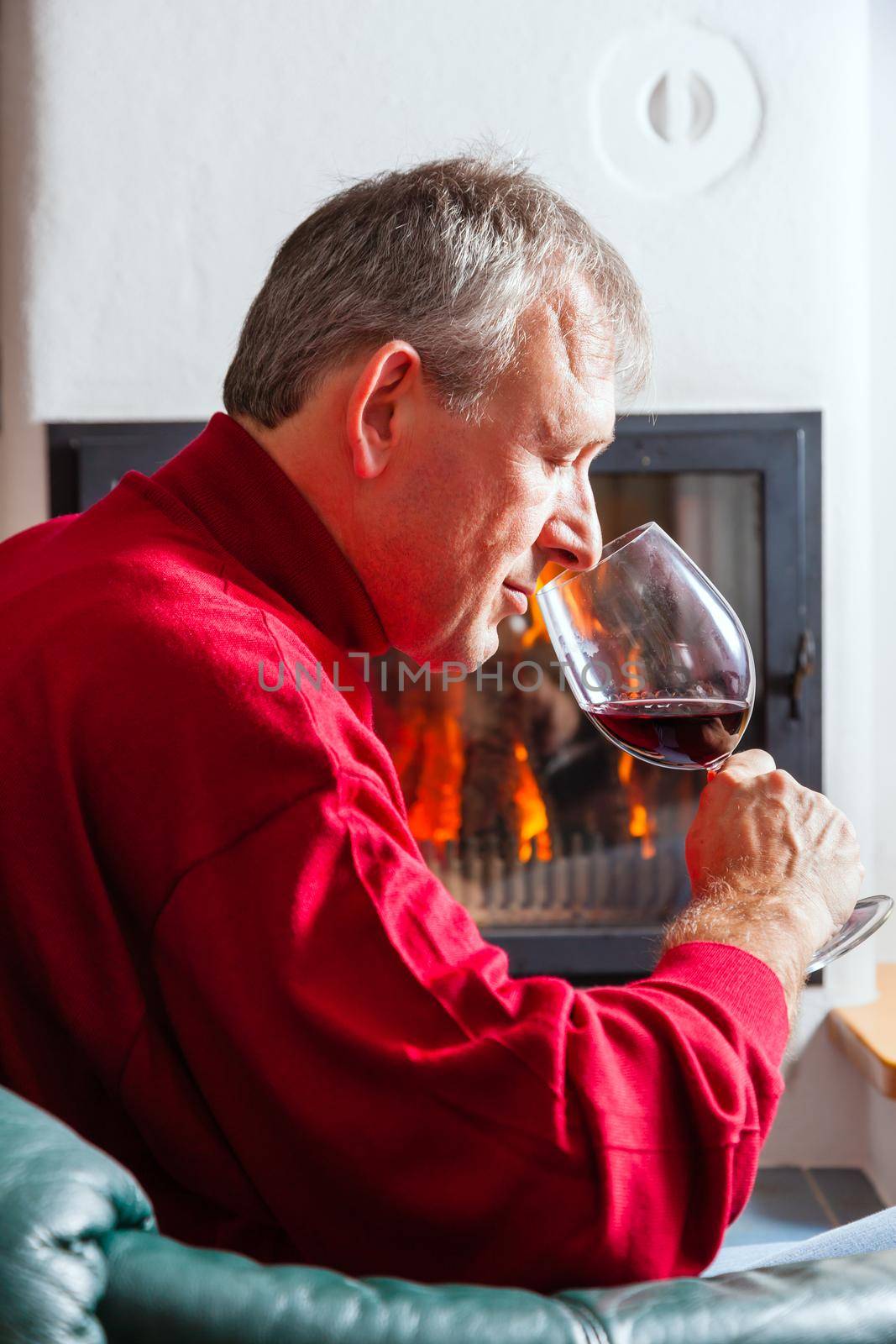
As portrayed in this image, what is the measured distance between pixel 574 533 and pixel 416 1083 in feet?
1.69

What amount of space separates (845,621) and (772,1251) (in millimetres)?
1362

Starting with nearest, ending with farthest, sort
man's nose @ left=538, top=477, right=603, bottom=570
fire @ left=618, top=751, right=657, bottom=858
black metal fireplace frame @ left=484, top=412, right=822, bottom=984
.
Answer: man's nose @ left=538, top=477, right=603, bottom=570, black metal fireplace frame @ left=484, top=412, right=822, bottom=984, fire @ left=618, top=751, right=657, bottom=858

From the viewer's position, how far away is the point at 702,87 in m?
2.22

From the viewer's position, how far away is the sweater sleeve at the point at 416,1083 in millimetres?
594

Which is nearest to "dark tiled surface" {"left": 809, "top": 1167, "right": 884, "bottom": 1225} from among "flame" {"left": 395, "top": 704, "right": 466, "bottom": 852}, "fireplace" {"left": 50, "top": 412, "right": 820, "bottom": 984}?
"fireplace" {"left": 50, "top": 412, "right": 820, "bottom": 984}

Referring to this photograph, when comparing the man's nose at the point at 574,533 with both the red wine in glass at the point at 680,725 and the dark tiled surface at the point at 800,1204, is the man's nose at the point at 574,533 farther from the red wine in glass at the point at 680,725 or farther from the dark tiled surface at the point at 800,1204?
the dark tiled surface at the point at 800,1204

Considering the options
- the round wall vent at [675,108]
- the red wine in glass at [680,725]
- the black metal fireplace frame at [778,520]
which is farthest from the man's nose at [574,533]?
the round wall vent at [675,108]

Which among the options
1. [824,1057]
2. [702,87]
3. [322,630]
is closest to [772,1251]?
[322,630]

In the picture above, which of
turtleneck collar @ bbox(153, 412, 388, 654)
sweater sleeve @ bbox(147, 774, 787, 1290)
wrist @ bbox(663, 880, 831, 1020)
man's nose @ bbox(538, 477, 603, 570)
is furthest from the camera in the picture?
man's nose @ bbox(538, 477, 603, 570)

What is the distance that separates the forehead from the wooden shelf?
56.4 inches

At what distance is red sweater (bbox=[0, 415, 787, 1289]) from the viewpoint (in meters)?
0.60

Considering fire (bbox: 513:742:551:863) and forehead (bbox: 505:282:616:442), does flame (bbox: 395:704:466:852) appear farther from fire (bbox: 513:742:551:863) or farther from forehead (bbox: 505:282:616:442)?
forehead (bbox: 505:282:616:442)

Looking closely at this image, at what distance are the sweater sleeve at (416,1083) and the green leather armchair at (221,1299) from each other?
3.5 inches

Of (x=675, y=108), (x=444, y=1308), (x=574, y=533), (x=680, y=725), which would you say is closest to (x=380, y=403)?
(x=574, y=533)
